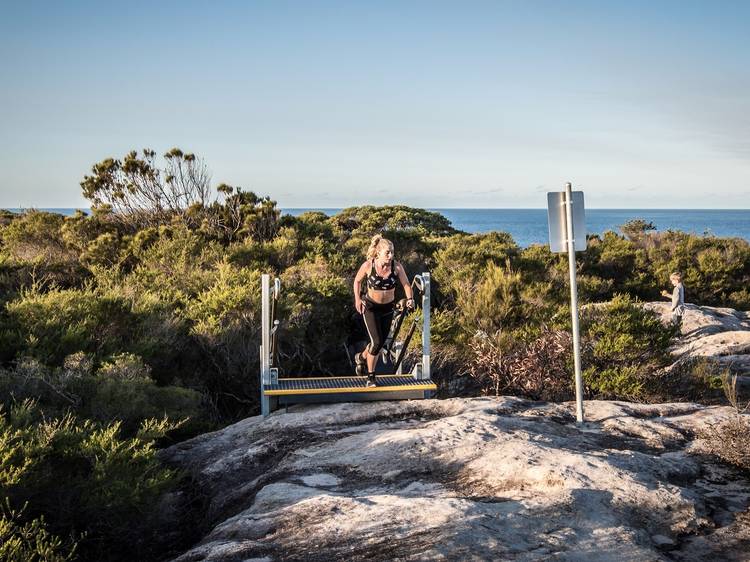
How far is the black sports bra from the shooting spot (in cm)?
755

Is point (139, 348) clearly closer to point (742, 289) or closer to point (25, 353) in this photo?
point (25, 353)

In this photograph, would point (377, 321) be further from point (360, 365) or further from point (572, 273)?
point (572, 273)

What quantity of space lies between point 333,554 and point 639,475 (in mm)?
2487

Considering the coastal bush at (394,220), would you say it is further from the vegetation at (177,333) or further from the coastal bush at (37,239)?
the coastal bush at (37,239)

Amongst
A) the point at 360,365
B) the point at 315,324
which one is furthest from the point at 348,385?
the point at 315,324

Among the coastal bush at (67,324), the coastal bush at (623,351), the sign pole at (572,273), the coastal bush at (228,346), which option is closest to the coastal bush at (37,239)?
the coastal bush at (228,346)

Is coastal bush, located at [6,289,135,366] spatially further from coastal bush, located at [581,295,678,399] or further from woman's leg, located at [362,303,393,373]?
coastal bush, located at [581,295,678,399]

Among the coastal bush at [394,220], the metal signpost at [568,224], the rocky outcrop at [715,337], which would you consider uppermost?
the coastal bush at [394,220]

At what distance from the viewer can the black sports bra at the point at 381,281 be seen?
24.8 ft

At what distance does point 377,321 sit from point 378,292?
38 cm

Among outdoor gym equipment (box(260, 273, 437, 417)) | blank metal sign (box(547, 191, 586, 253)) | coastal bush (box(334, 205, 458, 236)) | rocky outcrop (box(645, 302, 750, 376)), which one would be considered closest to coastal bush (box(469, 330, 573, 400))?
outdoor gym equipment (box(260, 273, 437, 417))

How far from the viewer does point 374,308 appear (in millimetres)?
7688

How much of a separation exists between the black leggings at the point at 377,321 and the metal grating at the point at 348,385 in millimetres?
412

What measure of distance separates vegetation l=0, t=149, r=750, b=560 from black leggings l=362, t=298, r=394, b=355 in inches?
89.3
